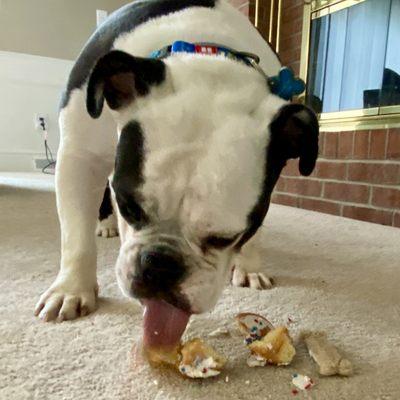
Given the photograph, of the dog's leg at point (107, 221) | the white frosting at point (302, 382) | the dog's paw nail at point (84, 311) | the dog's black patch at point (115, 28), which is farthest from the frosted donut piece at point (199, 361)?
the dog's leg at point (107, 221)

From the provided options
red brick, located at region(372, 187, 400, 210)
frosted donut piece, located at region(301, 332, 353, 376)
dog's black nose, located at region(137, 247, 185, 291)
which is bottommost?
frosted donut piece, located at region(301, 332, 353, 376)

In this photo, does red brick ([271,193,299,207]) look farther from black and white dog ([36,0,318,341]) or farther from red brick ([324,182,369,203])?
black and white dog ([36,0,318,341])

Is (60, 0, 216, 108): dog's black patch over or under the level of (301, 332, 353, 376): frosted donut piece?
over

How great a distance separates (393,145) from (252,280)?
1370mm

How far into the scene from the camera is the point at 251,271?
1.20 m

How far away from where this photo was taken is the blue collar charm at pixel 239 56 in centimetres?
88

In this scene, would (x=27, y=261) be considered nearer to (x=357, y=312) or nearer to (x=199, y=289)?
(x=199, y=289)

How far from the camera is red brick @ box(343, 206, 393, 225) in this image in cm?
224

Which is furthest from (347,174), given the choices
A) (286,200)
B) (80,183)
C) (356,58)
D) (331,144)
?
(80,183)

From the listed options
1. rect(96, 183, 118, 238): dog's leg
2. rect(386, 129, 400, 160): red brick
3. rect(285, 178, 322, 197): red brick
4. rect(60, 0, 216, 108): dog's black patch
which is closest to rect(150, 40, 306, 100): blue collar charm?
rect(60, 0, 216, 108): dog's black patch

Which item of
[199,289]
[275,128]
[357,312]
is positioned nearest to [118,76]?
[275,128]

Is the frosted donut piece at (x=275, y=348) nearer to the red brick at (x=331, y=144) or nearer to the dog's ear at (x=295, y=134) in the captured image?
the dog's ear at (x=295, y=134)

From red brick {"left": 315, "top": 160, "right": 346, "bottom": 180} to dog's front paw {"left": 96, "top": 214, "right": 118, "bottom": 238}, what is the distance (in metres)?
1.32

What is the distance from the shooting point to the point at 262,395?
2.16ft
